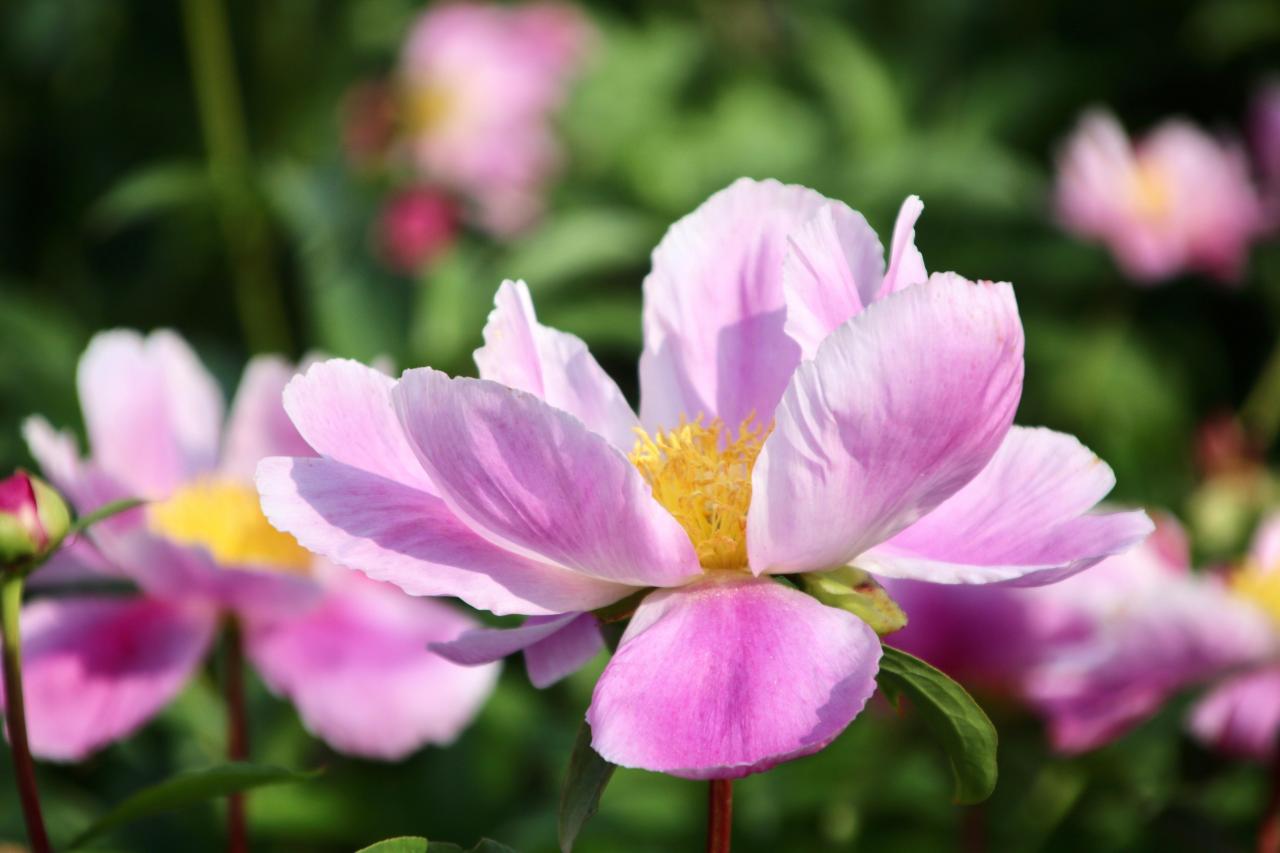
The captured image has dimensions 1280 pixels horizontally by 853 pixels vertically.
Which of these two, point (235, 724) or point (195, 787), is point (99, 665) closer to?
point (235, 724)

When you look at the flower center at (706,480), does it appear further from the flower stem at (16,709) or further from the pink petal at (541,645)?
the flower stem at (16,709)

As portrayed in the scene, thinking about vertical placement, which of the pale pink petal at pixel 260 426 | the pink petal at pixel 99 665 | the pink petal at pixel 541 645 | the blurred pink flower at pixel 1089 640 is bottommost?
the blurred pink flower at pixel 1089 640

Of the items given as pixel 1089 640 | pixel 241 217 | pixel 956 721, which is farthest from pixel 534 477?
pixel 241 217

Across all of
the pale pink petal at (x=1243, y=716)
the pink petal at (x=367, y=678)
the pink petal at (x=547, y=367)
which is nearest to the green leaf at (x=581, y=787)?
the pink petal at (x=547, y=367)

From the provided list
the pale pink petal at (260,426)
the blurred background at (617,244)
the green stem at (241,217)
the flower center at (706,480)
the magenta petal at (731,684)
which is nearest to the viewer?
the magenta petal at (731,684)

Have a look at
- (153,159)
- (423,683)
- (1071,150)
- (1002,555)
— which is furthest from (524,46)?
(1002,555)

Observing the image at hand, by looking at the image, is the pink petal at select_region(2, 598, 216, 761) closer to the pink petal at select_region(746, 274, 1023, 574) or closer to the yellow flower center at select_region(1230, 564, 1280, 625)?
the pink petal at select_region(746, 274, 1023, 574)
